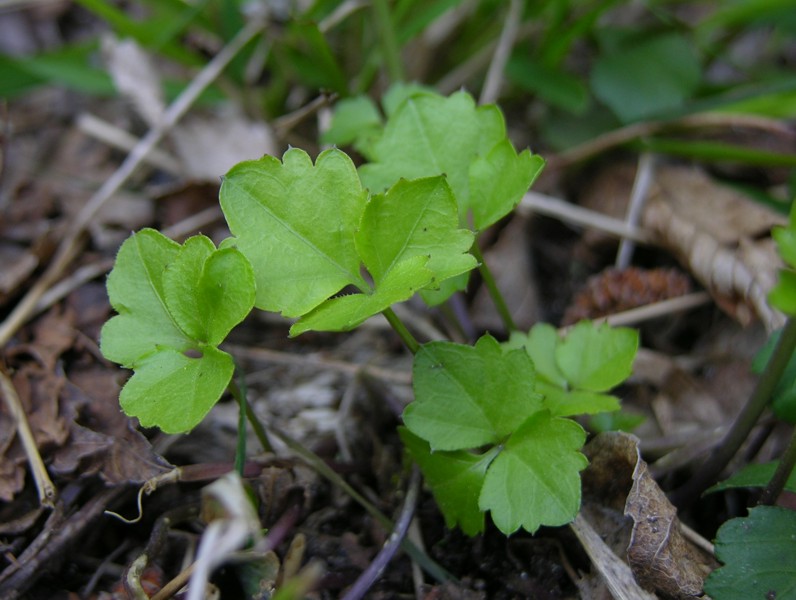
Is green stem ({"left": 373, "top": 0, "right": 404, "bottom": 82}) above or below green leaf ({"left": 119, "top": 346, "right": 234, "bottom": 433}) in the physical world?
above

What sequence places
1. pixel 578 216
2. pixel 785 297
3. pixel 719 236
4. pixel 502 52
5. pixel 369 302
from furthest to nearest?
1. pixel 502 52
2. pixel 578 216
3. pixel 719 236
4. pixel 369 302
5. pixel 785 297

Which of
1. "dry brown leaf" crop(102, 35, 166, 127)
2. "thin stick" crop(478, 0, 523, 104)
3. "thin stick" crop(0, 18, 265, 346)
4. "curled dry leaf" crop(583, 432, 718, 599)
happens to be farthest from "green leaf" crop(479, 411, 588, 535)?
"dry brown leaf" crop(102, 35, 166, 127)

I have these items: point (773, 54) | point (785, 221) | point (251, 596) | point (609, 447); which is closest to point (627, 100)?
point (785, 221)

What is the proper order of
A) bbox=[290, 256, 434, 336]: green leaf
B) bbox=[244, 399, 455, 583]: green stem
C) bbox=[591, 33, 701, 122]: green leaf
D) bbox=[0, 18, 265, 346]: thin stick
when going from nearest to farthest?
bbox=[290, 256, 434, 336]: green leaf < bbox=[244, 399, 455, 583]: green stem < bbox=[0, 18, 265, 346]: thin stick < bbox=[591, 33, 701, 122]: green leaf

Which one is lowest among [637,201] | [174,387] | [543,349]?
[637,201]

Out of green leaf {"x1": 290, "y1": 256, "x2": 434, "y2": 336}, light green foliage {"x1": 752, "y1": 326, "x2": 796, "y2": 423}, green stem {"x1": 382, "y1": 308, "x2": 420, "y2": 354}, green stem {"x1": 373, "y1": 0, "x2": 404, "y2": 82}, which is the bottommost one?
light green foliage {"x1": 752, "y1": 326, "x2": 796, "y2": 423}

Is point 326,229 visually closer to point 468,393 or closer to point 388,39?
point 468,393

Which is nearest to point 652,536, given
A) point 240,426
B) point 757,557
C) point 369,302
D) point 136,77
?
point 757,557

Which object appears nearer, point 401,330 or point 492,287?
point 401,330

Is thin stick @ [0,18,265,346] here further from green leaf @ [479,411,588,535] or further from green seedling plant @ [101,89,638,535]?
green leaf @ [479,411,588,535]
